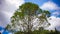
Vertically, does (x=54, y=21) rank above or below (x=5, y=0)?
below

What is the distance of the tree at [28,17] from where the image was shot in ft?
17.7

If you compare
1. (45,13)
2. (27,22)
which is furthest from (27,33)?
(45,13)

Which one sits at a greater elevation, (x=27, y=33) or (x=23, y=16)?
(x=23, y=16)

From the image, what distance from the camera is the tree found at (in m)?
5.39

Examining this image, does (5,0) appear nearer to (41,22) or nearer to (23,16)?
(23,16)

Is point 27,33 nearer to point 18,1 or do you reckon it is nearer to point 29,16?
point 29,16

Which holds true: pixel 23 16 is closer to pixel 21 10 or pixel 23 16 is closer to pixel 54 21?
pixel 21 10

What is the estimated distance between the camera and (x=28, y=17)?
5422mm

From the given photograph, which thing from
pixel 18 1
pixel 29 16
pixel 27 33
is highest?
pixel 18 1

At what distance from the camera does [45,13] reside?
18.2ft

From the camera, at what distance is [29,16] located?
543 centimetres

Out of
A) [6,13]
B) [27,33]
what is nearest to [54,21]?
[27,33]

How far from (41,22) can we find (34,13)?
0.28 meters

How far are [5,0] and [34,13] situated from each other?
29.8 inches
